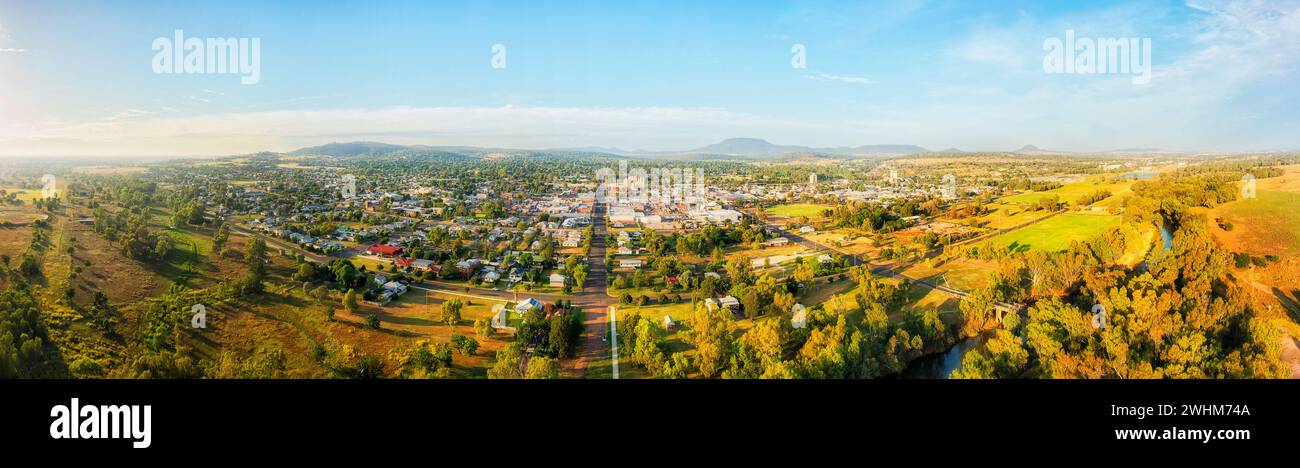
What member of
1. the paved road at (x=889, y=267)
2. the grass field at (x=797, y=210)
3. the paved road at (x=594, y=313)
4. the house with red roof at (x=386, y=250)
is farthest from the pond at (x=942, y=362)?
the grass field at (x=797, y=210)

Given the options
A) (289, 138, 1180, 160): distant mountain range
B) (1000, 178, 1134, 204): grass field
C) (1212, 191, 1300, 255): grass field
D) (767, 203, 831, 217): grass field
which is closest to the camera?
(1212, 191, 1300, 255): grass field

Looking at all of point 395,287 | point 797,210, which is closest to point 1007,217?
point 797,210

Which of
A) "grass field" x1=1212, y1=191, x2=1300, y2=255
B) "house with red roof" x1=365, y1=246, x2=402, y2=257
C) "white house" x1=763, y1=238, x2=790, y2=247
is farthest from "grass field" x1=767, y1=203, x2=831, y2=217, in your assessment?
"house with red roof" x1=365, y1=246, x2=402, y2=257

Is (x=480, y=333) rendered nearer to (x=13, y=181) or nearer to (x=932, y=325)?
(x=932, y=325)

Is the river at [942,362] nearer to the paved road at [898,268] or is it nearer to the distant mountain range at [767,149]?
the paved road at [898,268]

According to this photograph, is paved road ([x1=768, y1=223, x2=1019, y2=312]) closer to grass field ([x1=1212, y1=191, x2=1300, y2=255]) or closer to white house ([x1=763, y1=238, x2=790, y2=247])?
white house ([x1=763, y1=238, x2=790, y2=247])
